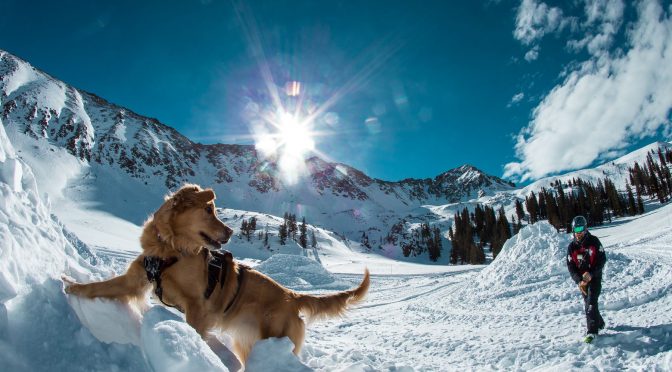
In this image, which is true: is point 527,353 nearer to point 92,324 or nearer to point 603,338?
point 603,338

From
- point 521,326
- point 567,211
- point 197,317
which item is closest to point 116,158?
point 567,211

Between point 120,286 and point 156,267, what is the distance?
305 millimetres

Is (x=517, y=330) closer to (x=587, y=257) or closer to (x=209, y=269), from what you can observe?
(x=587, y=257)

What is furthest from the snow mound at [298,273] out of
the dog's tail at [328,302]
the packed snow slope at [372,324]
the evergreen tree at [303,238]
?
the evergreen tree at [303,238]

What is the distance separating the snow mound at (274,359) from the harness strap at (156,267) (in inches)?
40.2

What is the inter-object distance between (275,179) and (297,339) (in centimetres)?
19674

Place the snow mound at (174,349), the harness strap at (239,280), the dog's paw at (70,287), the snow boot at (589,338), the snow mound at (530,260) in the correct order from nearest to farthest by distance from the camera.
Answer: the snow mound at (174,349) → the dog's paw at (70,287) → the harness strap at (239,280) → the snow boot at (589,338) → the snow mound at (530,260)

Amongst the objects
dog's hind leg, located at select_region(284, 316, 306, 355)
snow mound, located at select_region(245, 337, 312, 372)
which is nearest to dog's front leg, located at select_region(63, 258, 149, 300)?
snow mound, located at select_region(245, 337, 312, 372)

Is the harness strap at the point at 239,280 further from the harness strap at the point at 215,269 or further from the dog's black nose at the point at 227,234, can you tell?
the dog's black nose at the point at 227,234

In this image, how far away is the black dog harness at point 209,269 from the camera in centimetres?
329

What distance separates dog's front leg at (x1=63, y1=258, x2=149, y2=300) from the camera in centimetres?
277

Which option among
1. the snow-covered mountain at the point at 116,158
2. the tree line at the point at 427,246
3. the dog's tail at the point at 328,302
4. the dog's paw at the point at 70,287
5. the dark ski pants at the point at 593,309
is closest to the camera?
the dog's paw at the point at 70,287

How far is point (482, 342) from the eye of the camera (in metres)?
7.25

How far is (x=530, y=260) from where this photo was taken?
1395cm
